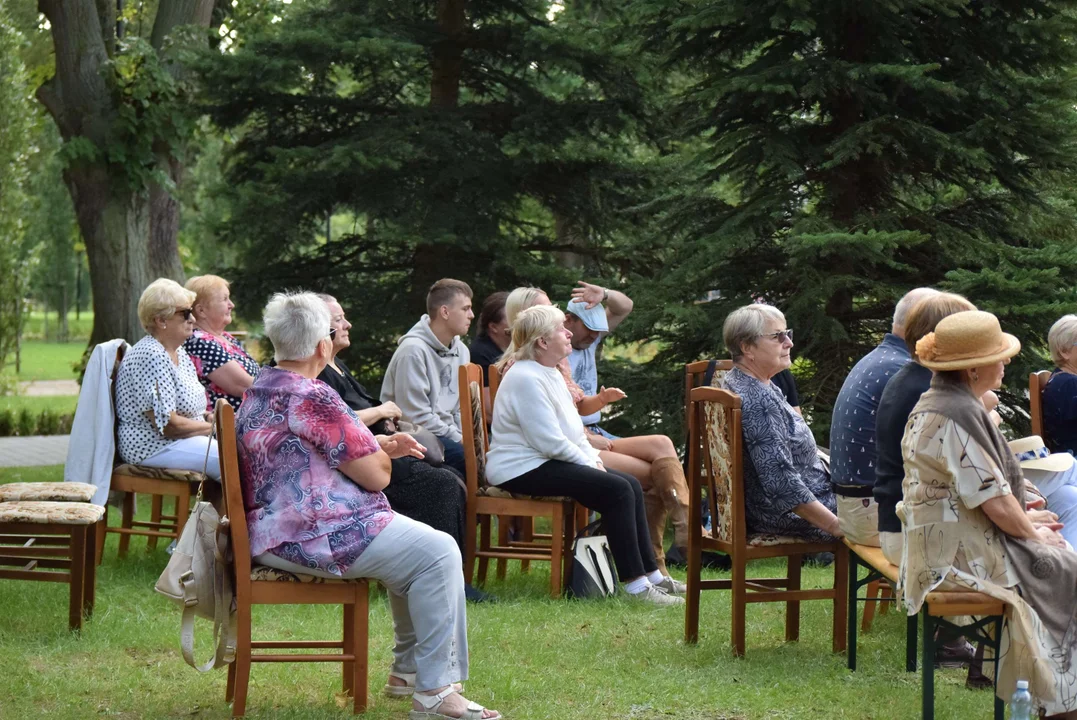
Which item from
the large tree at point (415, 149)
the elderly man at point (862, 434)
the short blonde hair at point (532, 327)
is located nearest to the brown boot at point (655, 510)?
the short blonde hair at point (532, 327)

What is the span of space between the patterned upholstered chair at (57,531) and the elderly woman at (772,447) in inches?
109

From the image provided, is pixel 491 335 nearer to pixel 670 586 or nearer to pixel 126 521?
pixel 670 586

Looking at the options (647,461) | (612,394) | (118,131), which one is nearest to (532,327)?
(612,394)

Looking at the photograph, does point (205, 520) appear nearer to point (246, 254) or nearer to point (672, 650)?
point (672, 650)

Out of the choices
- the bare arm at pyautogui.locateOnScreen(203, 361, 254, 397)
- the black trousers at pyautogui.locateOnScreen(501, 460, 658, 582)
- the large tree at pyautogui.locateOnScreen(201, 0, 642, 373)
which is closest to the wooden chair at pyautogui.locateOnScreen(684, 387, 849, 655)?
the black trousers at pyautogui.locateOnScreen(501, 460, 658, 582)

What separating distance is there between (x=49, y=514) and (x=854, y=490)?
333cm

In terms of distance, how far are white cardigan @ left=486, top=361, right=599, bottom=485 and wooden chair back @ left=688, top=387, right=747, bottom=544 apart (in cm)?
100

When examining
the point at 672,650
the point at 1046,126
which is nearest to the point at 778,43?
the point at 1046,126

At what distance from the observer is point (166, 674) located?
4.98 meters

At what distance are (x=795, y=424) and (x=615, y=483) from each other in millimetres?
1369

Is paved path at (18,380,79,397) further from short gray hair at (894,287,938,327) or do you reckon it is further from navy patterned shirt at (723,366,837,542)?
short gray hair at (894,287,938,327)

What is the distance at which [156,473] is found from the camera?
22.2 feet

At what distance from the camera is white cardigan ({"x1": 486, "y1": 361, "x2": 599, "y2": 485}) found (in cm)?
647

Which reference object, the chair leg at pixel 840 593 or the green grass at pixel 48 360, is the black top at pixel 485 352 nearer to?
the chair leg at pixel 840 593
